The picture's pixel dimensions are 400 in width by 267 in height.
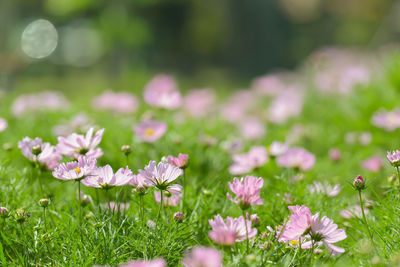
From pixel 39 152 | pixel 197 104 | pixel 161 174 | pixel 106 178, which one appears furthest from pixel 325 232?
pixel 197 104

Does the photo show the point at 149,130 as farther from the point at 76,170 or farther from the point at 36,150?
the point at 76,170

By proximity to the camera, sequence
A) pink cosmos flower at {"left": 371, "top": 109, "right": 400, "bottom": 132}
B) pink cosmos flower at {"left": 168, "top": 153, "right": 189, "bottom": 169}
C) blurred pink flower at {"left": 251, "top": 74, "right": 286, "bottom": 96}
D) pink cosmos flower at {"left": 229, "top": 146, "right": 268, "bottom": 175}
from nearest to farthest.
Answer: pink cosmos flower at {"left": 168, "top": 153, "right": 189, "bottom": 169}, pink cosmos flower at {"left": 229, "top": 146, "right": 268, "bottom": 175}, pink cosmos flower at {"left": 371, "top": 109, "right": 400, "bottom": 132}, blurred pink flower at {"left": 251, "top": 74, "right": 286, "bottom": 96}

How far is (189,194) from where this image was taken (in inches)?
64.3

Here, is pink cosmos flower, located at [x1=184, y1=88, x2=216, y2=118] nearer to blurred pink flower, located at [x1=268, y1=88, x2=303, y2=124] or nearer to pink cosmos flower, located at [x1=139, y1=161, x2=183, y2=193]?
blurred pink flower, located at [x1=268, y1=88, x2=303, y2=124]

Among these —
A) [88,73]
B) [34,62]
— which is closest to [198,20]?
[88,73]

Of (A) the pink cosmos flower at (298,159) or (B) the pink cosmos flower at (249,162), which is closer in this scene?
(B) the pink cosmos flower at (249,162)

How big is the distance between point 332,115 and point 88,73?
10581 millimetres

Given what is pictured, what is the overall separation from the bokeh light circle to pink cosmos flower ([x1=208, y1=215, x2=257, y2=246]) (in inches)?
412

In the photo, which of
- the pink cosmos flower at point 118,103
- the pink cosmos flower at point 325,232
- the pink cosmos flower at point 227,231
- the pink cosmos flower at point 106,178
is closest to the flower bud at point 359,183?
the pink cosmos flower at point 325,232

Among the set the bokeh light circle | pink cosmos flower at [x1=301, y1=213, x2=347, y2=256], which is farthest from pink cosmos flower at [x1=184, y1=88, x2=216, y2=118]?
the bokeh light circle

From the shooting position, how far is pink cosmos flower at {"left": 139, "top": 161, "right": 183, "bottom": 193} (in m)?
1.16

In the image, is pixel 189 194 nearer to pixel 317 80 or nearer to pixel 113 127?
pixel 113 127

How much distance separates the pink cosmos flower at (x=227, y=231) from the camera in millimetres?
1057

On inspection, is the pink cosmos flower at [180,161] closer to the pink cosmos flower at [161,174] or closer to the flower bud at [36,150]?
the pink cosmos flower at [161,174]
